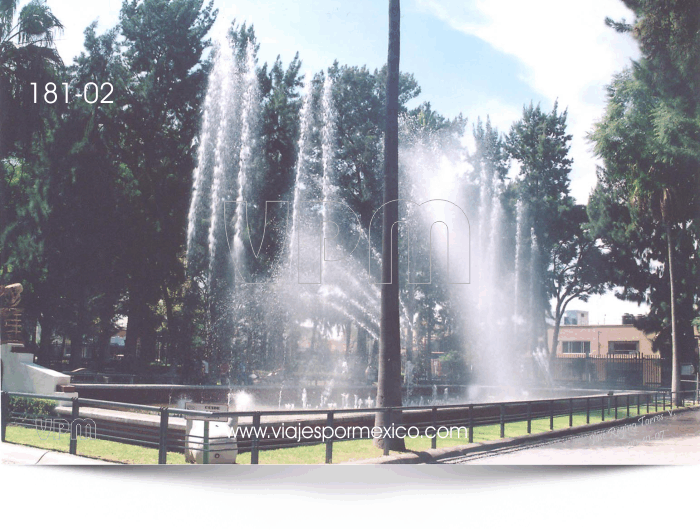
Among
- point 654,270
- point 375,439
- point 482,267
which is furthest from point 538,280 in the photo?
point 375,439

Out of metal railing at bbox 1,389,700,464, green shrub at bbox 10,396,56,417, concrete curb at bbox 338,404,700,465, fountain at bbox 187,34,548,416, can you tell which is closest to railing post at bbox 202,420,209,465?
metal railing at bbox 1,389,700,464

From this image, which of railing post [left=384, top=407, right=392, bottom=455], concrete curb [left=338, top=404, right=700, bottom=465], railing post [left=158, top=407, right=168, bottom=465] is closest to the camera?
railing post [left=158, top=407, right=168, bottom=465]

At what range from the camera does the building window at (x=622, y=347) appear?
37.7 feet

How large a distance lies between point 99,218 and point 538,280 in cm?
836

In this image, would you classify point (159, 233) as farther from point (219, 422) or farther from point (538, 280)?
point (538, 280)

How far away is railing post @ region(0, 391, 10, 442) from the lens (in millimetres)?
10539

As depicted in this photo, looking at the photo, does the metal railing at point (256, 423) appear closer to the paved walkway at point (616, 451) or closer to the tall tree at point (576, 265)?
the paved walkway at point (616, 451)

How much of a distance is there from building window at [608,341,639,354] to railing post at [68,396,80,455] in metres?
8.81

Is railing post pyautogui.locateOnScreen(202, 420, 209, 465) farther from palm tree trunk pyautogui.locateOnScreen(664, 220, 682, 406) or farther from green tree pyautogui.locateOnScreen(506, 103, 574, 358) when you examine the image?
palm tree trunk pyautogui.locateOnScreen(664, 220, 682, 406)

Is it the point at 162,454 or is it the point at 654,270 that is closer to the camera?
the point at 162,454

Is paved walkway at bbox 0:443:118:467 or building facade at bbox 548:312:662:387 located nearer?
paved walkway at bbox 0:443:118:467

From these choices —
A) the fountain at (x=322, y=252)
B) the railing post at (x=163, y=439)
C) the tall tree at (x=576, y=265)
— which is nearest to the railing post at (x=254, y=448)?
the railing post at (x=163, y=439)

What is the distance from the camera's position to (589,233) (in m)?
11.6

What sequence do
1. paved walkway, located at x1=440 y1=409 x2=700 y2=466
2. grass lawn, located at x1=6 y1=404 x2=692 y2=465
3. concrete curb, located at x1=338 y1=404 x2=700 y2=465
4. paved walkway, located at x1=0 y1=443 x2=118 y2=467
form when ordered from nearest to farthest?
grass lawn, located at x1=6 y1=404 x2=692 y2=465
paved walkway, located at x1=0 y1=443 x2=118 y2=467
concrete curb, located at x1=338 y1=404 x2=700 y2=465
paved walkway, located at x1=440 y1=409 x2=700 y2=466
